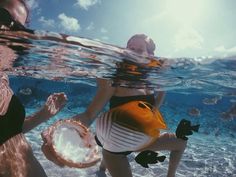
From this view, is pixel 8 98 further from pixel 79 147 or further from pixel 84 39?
pixel 84 39

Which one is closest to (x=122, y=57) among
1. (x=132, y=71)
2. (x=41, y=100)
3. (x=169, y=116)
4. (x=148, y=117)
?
(x=132, y=71)

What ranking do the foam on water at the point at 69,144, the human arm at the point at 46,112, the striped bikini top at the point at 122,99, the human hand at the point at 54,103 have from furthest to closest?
the striped bikini top at the point at 122,99
the human hand at the point at 54,103
the human arm at the point at 46,112
the foam on water at the point at 69,144

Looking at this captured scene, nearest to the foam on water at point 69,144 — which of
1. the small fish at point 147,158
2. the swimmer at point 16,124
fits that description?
the swimmer at point 16,124

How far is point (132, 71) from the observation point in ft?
27.9

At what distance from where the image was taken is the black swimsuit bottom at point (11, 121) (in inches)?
149

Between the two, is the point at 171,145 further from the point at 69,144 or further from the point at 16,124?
the point at 16,124

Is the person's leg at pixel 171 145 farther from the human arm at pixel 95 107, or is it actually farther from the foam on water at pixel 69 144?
the foam on water at pixel 69 144

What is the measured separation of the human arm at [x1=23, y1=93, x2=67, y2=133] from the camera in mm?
4402

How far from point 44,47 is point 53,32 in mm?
1058

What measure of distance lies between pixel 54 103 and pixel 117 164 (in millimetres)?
1460

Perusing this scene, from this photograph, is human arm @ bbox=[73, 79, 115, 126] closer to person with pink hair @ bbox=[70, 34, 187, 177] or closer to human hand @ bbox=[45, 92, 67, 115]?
person with pink hair @ bbox=[70, 34, 187, 177]

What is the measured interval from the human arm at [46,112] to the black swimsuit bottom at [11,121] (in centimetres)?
35

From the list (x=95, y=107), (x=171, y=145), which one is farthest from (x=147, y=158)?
(x=171, y=145)

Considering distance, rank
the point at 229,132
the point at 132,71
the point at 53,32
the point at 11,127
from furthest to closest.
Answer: the point at 229,132 < the point at 132,71 < the point at 53,32 < the point at 11,127
